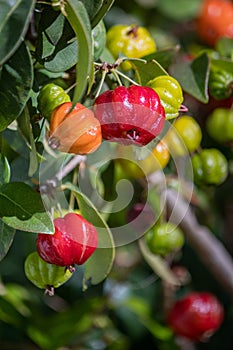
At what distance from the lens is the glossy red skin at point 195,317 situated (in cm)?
153

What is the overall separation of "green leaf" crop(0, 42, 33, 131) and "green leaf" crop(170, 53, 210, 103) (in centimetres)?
34

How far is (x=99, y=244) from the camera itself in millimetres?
892

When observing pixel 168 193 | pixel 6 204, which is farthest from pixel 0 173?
pixel 168 193

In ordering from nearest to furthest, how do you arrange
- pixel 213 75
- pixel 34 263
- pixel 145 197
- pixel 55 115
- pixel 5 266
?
pixel 55 115 → pixel 34 263 → pixel 213 75 → pixel 145 197 → pixel 5 266

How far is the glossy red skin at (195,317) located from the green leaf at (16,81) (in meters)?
0.91

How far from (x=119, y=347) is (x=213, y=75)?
2.67 ft

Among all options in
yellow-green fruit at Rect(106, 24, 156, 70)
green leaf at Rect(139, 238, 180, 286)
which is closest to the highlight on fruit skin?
yellow-green fruit at Rect(106, 24, 156, 70)

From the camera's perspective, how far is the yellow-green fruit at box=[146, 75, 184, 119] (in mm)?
811

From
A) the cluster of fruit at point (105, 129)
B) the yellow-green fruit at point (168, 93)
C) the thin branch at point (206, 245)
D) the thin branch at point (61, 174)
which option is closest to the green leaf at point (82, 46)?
the cluster of fruit at point (105, 129)

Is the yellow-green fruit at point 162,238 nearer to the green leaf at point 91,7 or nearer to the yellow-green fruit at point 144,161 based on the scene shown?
the yellow-green fruit at point 144,161

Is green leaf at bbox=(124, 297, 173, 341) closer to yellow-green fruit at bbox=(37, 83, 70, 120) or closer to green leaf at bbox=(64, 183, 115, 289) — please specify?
green leaf at bbox=(64, 183, 115, 289)

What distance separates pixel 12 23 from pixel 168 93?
0.73 feet

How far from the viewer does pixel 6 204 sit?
809mm

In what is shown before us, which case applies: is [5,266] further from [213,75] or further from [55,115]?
[55,115]
